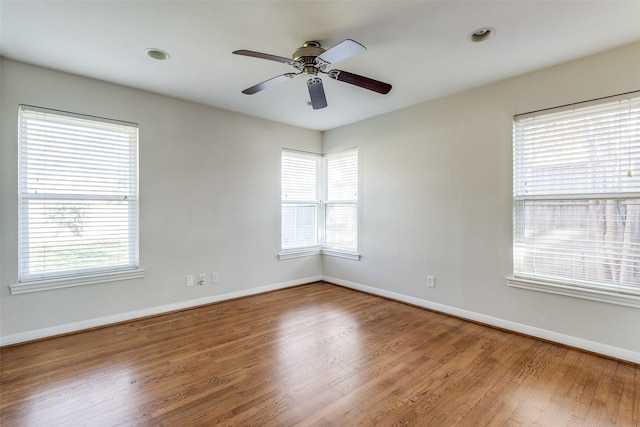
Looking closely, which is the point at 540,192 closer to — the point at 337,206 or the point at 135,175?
the point at 337,206

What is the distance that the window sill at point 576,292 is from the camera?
242 cm

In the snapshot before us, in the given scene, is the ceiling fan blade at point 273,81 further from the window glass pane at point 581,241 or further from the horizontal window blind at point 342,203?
the window glass pane at point 581,241

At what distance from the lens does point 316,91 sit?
2492 mm

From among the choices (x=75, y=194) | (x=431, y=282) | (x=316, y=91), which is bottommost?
(x=431, y=282)

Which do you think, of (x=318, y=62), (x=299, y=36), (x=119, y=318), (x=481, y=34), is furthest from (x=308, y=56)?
(x=119, y=318)

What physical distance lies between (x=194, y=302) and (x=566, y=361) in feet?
12.5

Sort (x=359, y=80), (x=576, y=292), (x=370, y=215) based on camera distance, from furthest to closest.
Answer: (x=370, y=215) < (x=576, y=292) < (x=359, y=80)

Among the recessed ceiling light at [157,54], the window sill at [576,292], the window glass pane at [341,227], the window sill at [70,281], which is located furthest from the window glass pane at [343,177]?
the window sill at [70,281]

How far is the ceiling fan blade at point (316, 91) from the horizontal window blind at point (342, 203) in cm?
202

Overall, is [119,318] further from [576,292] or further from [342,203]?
[576,292]

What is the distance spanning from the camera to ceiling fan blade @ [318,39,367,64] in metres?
1.82

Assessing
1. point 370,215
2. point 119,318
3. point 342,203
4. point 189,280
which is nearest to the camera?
point 119,318

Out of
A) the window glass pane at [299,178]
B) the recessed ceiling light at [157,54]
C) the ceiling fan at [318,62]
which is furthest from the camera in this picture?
the window glass pane at [299,178]

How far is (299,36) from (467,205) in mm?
2447
